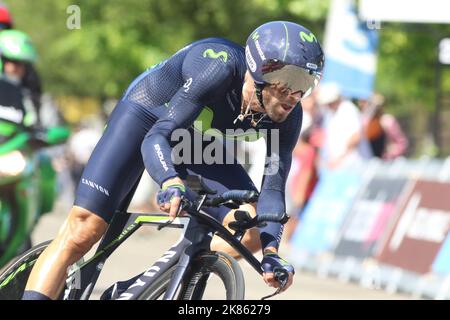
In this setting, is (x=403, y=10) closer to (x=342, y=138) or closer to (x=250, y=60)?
(x=342, y=138)

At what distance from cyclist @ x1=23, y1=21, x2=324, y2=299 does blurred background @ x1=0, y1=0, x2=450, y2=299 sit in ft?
7.93

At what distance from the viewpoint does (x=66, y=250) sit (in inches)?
210

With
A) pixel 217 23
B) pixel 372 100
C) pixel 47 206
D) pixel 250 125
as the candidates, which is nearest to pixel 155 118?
pixel 250 125

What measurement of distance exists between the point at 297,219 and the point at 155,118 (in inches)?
307

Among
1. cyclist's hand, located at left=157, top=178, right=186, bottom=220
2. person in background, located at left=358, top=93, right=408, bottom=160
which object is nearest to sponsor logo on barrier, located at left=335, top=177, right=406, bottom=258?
person in background, located at left=358, top=93, right=408, bottom=160

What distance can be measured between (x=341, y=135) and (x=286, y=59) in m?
7.49

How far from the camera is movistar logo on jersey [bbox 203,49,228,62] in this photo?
16.5 feet

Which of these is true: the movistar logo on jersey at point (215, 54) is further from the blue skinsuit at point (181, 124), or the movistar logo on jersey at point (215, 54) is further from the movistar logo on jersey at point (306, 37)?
the movistar logo on jersey at point (306, 37)

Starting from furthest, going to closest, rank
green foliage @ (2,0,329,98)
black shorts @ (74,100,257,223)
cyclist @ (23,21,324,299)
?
green foliage @ (2,0,329,98) → black shorts @ (74,100,257,223) → cyclist @ (23,21,324,299)

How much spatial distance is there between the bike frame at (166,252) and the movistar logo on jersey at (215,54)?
70cm

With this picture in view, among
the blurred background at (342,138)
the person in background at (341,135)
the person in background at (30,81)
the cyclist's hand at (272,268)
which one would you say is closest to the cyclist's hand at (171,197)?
the cyclist's hand at (272,268)

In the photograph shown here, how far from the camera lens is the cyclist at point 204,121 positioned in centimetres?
486

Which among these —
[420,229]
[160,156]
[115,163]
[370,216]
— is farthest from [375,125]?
[160,156]

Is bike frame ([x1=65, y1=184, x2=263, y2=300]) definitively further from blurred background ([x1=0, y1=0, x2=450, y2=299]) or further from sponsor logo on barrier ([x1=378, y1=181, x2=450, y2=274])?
sponsor logo on barrier ([x1=378, y1=181, x2=450, y2=274])
